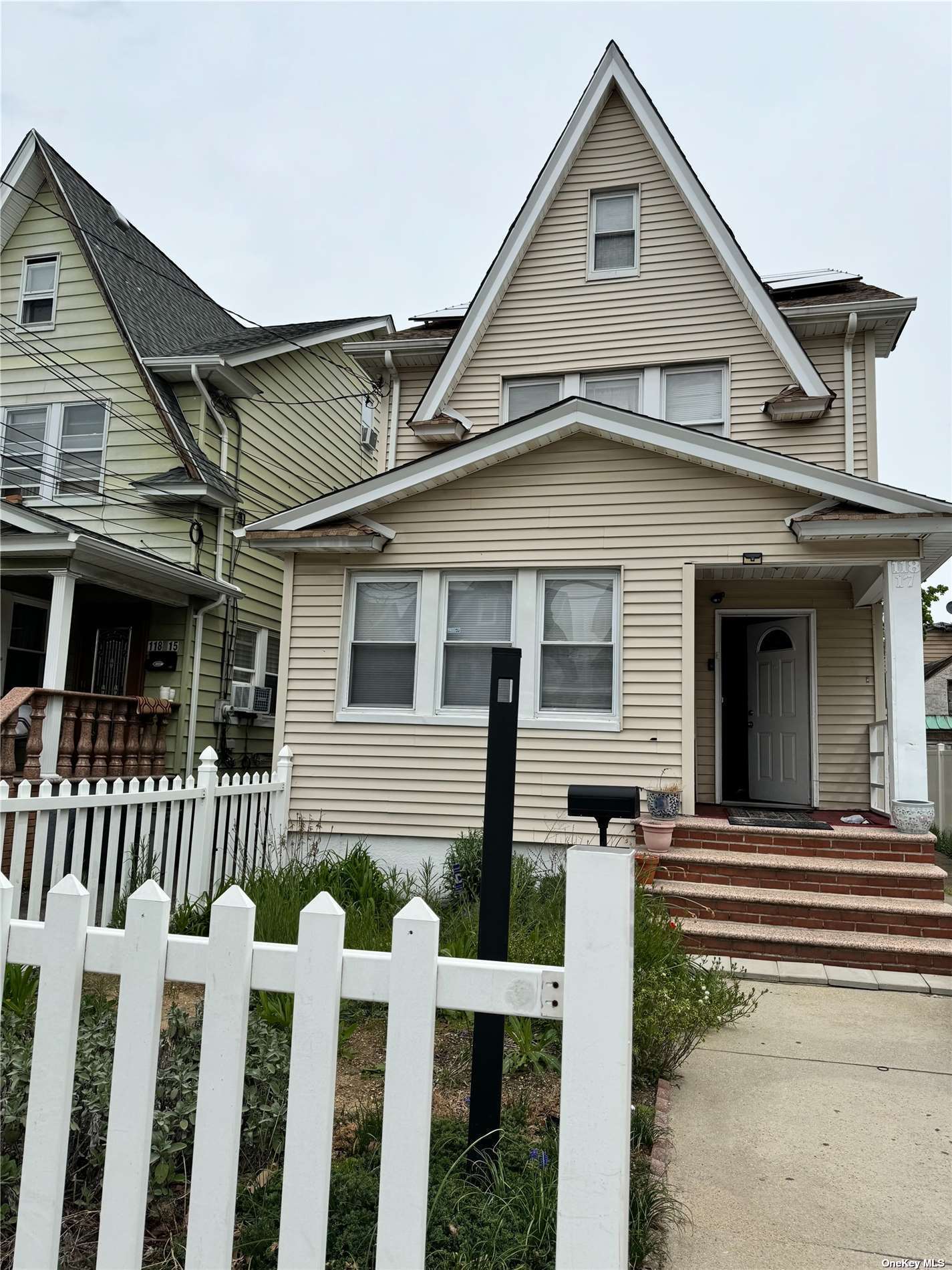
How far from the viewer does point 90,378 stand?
12945 mm

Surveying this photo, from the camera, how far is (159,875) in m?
6.42

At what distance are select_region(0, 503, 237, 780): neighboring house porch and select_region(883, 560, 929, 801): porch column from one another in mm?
8169

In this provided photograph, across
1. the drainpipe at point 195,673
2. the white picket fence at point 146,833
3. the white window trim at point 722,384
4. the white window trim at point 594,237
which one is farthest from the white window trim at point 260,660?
the white window trim at point 594,237

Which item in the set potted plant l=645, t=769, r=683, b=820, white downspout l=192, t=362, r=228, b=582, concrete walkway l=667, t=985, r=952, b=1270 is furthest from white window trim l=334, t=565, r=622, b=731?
white downspout l=192, t=362, r=228, b=582

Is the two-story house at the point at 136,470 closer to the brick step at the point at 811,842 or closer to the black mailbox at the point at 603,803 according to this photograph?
the brick step at the point at 811,842

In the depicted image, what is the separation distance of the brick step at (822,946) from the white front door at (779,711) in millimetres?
3937

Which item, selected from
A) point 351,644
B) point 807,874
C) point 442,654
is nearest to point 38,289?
point 351,644

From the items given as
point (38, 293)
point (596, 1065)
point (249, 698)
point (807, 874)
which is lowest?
point (807, 874)

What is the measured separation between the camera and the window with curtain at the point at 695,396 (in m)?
10.9

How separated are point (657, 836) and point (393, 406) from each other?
8.02 meters

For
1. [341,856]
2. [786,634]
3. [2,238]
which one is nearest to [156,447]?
[2,238]

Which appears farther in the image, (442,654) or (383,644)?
(383,644)

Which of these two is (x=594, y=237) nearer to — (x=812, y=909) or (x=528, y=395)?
(x=528, y=395)

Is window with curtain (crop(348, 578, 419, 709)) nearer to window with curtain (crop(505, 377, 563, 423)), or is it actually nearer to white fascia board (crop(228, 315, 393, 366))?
window with curtain (crop(505, 377, 563, 423))
